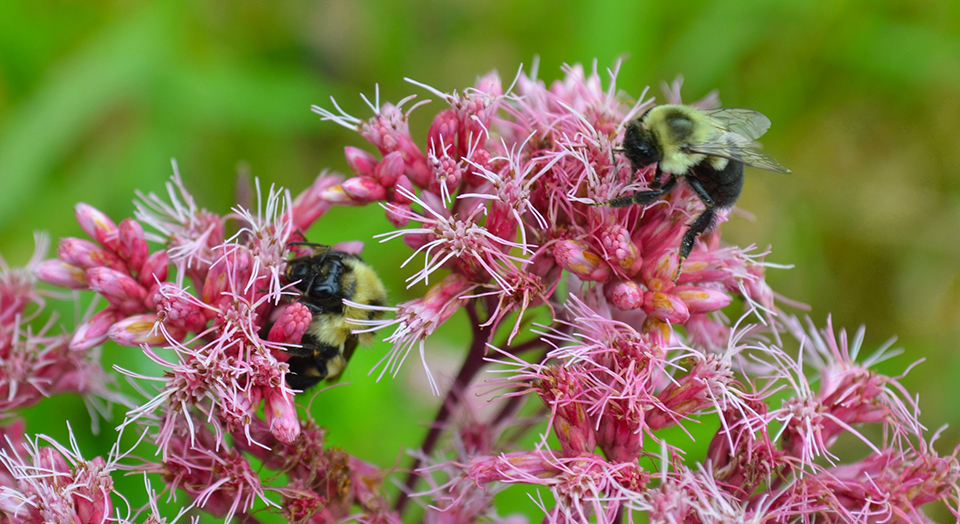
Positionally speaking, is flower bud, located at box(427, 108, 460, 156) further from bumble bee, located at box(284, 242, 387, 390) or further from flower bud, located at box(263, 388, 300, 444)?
flower bud, located at box(263, 388, 300, 444)

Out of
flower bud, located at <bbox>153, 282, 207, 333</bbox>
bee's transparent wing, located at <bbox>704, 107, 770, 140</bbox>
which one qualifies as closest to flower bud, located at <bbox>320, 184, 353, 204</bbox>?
flower bud, located at <bbox>153, 282, 207, 333</bbox>

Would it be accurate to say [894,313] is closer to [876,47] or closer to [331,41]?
[876,47]

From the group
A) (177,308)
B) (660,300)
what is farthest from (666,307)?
(177,308)

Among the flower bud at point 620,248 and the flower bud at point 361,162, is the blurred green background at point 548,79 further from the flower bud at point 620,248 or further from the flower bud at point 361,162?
the flower bud at point 620,248

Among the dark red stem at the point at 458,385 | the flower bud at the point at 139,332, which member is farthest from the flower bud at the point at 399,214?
the flower bud at the point at 139,332

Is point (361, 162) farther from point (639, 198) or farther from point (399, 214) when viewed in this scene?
point (639, 198)

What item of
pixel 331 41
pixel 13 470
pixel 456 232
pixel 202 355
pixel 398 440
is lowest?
pixel 398 440

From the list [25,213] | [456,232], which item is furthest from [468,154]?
[25,213]
